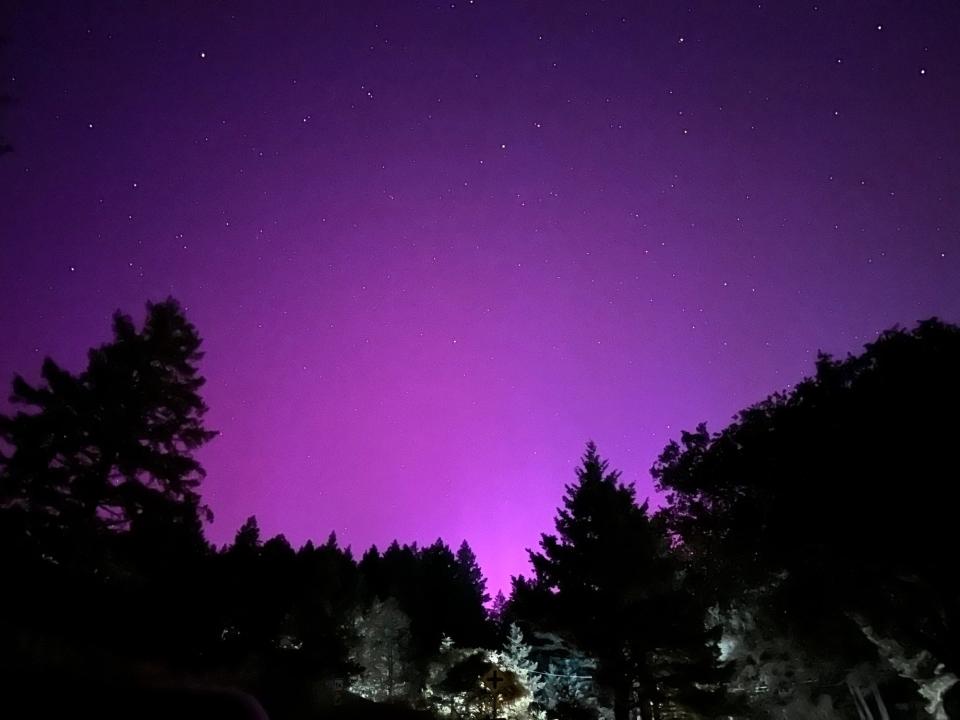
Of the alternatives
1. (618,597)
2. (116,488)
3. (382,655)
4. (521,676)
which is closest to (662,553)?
(618,597)

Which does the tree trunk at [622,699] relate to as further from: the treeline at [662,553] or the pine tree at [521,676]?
the pine tree at [521,676]

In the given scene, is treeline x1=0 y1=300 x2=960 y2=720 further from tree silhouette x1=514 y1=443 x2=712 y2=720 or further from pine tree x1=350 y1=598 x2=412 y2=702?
pine tree x1=350 y1=598 x2=412 y2=702

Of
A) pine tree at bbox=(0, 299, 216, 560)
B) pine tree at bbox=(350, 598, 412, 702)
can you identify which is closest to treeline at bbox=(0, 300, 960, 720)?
pine tree at bbox=(0, 299, 216, 560)

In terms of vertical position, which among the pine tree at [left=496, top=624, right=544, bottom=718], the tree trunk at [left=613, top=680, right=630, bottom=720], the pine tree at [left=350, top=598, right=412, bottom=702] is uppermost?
the pine tree at [left=350, top=598, right=412, bottom=702]

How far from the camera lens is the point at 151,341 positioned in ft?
66.9

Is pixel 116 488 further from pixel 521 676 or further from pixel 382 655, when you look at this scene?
pixel 382 655

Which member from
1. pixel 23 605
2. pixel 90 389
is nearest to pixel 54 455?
pixel 90 389

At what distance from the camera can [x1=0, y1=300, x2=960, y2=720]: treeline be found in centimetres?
1745

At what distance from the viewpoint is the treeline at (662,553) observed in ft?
57.3

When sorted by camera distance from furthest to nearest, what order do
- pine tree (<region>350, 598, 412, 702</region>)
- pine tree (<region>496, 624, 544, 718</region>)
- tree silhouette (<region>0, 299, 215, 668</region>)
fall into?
pine tree (<region>350, 598, 412, 702</region>)
pine tree (<region>496, 624, 544, 718</region>)
tree silhouette (<region>0, 299, 215, 668</region>)

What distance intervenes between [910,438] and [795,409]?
5039 mm

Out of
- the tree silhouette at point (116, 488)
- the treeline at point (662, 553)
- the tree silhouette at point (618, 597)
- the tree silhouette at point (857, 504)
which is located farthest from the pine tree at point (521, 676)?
the tree silhouette at point (116, 488)

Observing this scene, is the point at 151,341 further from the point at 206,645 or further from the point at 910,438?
the point at 910,438

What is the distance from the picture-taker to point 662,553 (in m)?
27.4
